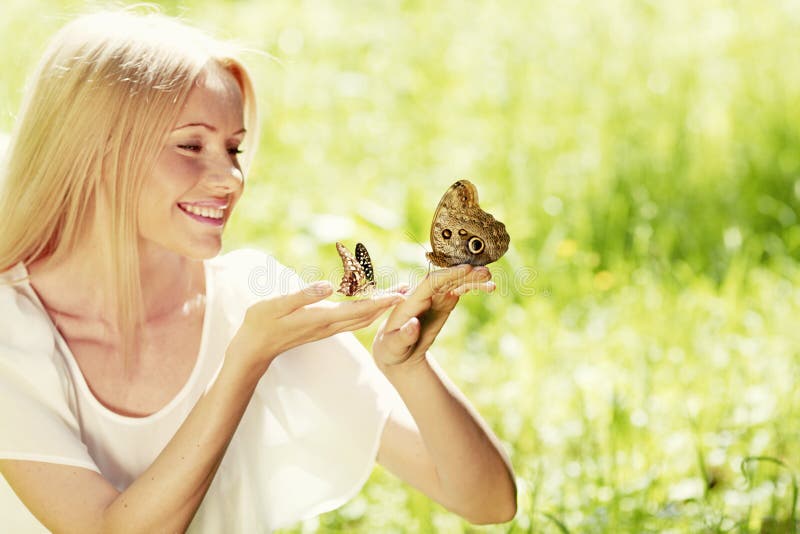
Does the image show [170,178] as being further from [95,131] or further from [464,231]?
[464,231]

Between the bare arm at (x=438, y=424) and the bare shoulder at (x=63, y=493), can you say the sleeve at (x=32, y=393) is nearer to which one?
the bare shoulder at (x=63, y=493)

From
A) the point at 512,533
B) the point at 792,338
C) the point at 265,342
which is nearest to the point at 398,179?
the point at 792,338

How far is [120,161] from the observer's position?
1980mm

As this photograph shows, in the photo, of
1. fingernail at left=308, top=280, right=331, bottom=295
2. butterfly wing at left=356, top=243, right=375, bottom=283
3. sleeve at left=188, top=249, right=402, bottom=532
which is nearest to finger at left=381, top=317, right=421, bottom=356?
butterfly wing at left=356, top=243, right=375, bottom=283

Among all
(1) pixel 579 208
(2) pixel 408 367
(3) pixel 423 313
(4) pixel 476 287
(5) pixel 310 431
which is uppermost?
(4) pixel 476 287

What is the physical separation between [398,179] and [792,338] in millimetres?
1990

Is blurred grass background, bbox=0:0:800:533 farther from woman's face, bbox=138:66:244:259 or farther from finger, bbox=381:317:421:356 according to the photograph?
finger, bbox=381:317:421:356

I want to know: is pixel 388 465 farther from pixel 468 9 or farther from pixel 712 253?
pixel 468 9

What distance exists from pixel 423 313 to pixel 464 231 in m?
0.20

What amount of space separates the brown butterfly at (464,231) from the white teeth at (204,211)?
17.9 inches

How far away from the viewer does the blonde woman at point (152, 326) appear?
72.1 inches

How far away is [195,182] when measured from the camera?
197 centimetres

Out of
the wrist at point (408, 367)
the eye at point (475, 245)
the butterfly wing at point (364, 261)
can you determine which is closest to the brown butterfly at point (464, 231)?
the eye at point (475, 245)

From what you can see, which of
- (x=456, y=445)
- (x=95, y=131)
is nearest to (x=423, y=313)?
(x=456, y=445)
